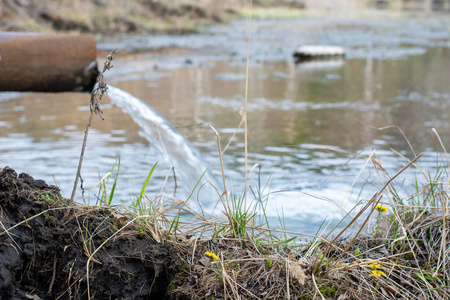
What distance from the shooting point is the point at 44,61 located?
3975mm

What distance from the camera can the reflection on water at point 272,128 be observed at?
421 cm

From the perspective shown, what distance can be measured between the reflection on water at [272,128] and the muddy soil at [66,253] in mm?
353

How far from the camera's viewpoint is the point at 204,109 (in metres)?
7.54

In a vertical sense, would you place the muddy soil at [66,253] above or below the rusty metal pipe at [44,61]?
below

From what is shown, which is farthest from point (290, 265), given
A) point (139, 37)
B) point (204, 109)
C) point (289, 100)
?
point (139, 37)

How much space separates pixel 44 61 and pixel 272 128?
10.3 feet

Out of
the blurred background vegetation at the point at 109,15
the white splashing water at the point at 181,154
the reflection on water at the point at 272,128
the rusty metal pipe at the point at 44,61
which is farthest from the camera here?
the blurred background vegetation at the point at 109,15

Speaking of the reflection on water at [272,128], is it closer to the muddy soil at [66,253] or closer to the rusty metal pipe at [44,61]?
the muddy soil at [66,253]

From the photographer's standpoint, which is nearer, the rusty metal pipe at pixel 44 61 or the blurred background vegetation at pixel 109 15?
the rusty metal pipe at pixel 44 61

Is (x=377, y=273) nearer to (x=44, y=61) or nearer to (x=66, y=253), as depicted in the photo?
(x=66, y=253)

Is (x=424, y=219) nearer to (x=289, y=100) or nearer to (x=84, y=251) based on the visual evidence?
(x=84, y=251)

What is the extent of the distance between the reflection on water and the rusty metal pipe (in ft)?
2.23

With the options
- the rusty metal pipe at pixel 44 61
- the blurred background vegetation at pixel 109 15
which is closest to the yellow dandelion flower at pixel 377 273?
the rusty metal pipe at pixel 44 61

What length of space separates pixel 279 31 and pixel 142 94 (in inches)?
566
